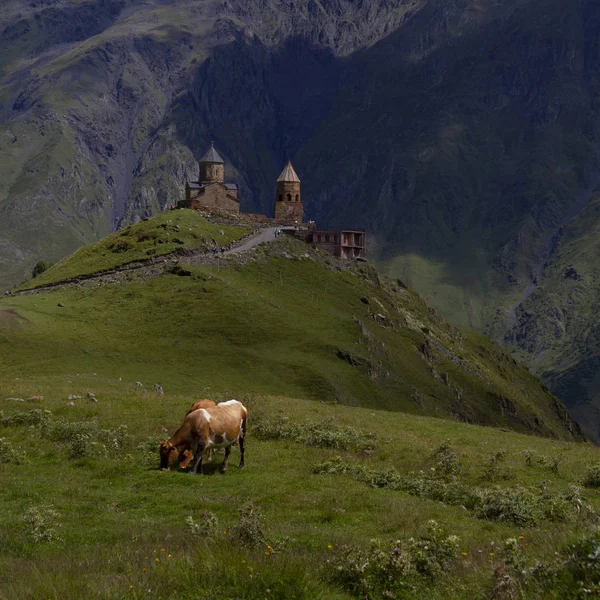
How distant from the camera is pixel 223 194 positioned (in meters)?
156

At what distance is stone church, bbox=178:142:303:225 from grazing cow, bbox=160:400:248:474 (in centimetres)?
12422

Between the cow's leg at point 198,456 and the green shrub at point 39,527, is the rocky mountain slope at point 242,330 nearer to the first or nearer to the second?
the cow's leg at point 198,456

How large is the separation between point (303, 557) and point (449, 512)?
8157 mm

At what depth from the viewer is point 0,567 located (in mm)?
16344

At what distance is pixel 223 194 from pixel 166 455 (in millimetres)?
130939

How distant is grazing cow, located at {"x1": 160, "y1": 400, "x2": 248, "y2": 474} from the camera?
28.0 m

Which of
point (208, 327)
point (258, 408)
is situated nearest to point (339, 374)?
point (208, 327)

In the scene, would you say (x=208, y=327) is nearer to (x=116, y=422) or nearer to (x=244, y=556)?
(x=116, y=422)

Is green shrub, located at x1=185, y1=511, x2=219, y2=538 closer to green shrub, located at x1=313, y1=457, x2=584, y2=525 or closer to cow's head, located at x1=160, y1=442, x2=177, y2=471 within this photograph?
green shrub, located at x1=313, y1=457, x2=584, y2=525

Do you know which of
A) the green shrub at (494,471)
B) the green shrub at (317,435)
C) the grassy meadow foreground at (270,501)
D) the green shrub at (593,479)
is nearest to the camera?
the grassy meadow foreground at (270,501)

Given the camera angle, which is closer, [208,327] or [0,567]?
[0,567]

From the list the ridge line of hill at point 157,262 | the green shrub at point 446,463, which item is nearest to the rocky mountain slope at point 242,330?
the ridge line of hill at point 157,262

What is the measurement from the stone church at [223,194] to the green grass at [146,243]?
1519 centimetres

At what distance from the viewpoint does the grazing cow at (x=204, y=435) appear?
27969 mm
